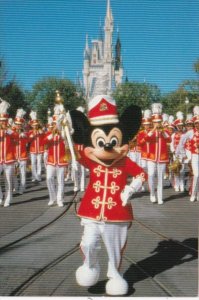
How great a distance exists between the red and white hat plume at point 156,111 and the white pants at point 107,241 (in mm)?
1957

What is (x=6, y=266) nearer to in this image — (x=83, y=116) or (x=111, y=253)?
(x=111, y=253)

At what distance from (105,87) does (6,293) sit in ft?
5.68

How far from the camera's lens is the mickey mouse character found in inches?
156

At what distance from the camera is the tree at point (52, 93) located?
452cm

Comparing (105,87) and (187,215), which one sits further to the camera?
(187,215)

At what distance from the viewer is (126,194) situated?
3959mm

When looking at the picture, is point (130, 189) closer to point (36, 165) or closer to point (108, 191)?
point (108, 191)

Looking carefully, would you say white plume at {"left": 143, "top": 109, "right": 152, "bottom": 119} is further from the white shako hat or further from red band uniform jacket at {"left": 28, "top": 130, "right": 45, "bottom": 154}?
the white shako hat

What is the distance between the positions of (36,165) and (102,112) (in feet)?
16.0

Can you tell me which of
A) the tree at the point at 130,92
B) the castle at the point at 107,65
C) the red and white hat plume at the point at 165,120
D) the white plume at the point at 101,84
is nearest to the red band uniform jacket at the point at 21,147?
the red and white hat plume at the point at 165,120

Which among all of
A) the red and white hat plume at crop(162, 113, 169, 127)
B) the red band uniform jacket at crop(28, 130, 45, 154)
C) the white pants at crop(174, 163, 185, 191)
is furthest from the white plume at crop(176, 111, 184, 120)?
the red band uniform jacket at crop(28, 130, 45, 154)

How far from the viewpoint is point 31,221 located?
5246 millimetres

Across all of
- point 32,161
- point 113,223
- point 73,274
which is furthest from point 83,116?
point 32,161

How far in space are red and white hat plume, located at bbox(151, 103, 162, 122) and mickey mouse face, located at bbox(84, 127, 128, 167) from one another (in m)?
1.72
